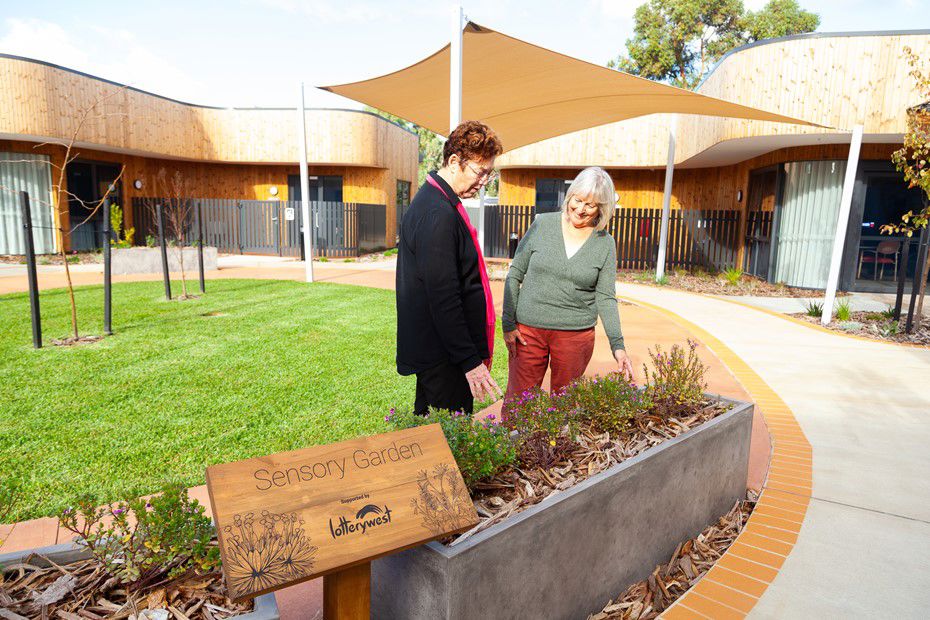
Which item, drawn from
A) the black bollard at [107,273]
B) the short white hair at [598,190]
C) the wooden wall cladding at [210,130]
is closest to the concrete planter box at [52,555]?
the short white hair at [598,190]

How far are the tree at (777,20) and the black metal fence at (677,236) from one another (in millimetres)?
23276

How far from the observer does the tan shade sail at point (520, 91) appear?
18.0ft

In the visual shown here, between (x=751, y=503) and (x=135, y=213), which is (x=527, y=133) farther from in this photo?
(x=135, y=213)

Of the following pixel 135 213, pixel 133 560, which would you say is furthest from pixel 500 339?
pixel 135 213

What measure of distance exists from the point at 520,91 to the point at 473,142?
481cm

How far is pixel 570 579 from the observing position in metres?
1.95

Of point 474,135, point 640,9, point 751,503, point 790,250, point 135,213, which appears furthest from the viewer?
point 640,9

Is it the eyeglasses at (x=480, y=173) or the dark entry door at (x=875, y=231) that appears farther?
the dark entry door at (x=875, y=231)

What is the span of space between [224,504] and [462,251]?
1356mm

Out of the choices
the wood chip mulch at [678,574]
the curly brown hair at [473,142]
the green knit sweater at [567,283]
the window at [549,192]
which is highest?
the window at [549,192]

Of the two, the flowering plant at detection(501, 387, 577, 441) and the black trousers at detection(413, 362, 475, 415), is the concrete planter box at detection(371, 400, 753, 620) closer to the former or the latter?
the flowering plant at detection(501, 387, 577, 441)

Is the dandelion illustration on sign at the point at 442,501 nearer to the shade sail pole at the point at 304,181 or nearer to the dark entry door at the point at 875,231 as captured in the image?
the shade sail pole at the point at 304,181

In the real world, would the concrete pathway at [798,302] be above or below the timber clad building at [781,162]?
below

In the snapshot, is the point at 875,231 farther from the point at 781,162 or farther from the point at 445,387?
the point at 445,387
